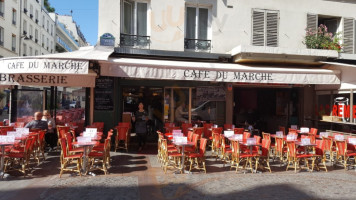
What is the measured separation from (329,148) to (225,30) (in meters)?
6.27

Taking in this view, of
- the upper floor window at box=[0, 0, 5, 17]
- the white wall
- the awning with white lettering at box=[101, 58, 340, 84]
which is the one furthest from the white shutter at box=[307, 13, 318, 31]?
the upper floor window at box=[0, 0, 5, 17]

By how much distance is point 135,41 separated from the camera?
36.7 feet

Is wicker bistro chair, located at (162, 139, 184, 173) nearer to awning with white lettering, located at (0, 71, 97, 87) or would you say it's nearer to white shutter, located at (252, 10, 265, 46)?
awning with white lettering, located at (0, 71, 97, 87)

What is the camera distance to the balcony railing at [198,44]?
11602 millimetres

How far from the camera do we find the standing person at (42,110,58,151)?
972cm

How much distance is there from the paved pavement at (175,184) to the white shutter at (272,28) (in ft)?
20.6

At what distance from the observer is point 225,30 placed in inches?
467

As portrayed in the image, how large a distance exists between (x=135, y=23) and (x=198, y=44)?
281 centimetres

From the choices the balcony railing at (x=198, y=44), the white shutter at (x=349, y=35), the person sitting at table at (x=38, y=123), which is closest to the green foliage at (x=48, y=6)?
the balcony railing at (x=198, y=44)

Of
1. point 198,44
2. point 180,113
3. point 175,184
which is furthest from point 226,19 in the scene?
point 175,184

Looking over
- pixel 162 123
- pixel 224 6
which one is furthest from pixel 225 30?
pixel 162 123

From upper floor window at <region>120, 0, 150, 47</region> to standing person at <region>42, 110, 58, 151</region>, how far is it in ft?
13.6

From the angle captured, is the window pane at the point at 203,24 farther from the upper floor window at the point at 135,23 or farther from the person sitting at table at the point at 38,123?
the person sitting at table at the point at 38,123

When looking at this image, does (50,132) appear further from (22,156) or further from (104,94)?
(22,156)
